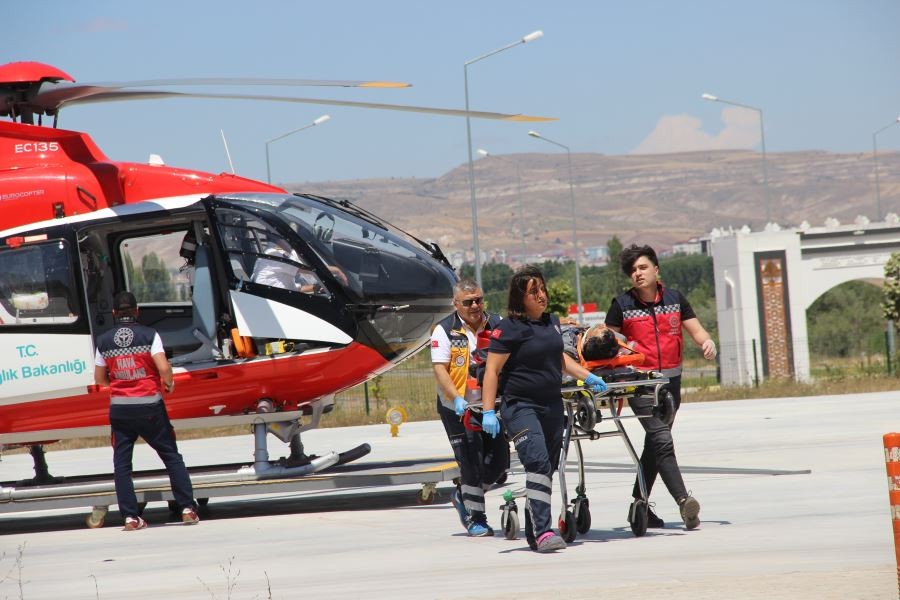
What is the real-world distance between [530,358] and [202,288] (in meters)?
4.55

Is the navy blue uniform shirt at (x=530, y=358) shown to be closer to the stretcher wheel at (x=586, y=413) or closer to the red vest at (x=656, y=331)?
the stretcher wheel at (x=586, y=413)

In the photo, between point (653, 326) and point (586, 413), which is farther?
point (653, 326)

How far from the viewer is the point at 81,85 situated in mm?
11266

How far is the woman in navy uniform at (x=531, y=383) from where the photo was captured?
8.26 m

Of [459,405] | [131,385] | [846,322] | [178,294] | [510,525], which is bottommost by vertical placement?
[510,525]

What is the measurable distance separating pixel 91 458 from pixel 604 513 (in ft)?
40.8

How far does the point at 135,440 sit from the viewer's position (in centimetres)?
1066

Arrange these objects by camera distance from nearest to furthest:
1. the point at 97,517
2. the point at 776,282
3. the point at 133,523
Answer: the point at 133,523
the point at 97,517
the point at 776,282

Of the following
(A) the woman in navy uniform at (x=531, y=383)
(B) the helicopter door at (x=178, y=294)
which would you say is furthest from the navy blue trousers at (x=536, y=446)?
(B) the helicopter door at (x=178, y=294)

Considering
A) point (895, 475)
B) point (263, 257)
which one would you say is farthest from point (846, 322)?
point (895, 475)

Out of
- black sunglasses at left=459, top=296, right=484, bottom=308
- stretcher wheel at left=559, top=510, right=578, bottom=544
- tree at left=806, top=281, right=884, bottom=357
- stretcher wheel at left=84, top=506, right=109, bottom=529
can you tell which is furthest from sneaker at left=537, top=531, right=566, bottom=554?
tree at left=806, top=281, right=884, bottom=357

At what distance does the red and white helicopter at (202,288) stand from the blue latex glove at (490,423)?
A: 345cm

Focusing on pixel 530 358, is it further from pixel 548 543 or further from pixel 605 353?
pixel 548 543

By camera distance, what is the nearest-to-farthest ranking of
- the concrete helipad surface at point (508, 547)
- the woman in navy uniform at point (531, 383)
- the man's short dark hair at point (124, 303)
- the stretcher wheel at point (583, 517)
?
1. the concrete helipad surface at point (508, 547)
2. the woman in navy uniform at point (531, 383)
3. the stretcher wheel at point (583, 517)
4. the man's short dark hair at point (124, 303)
